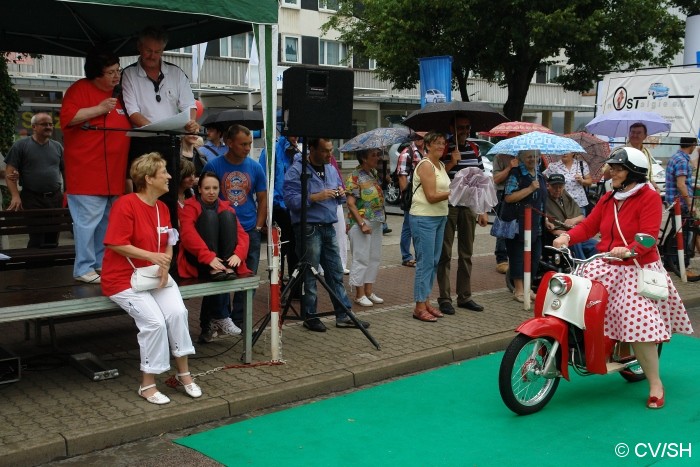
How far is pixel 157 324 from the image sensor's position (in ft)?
18.6

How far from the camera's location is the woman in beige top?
809 cm

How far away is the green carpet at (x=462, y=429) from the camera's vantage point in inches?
199

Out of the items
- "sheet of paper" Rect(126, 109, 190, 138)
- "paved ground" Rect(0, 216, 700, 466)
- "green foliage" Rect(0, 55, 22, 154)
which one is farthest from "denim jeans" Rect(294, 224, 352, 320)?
"green foliage" Rect(0, 55, 22, 154)

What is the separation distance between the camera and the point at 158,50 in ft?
22.1

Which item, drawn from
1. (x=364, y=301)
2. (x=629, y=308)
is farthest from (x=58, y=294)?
(x=629, y=308)

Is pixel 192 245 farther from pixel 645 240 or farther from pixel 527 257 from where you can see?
pixel 527 257

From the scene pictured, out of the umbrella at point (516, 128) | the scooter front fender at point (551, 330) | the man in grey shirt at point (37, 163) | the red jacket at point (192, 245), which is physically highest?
the umbrella at point (516, 128)

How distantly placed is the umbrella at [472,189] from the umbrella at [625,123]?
12.3 feet

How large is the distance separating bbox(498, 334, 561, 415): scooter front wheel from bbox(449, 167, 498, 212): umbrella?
310 centimetres

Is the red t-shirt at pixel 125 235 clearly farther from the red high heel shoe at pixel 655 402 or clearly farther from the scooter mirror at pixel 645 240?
the red high heel shoe at pixel 655 402

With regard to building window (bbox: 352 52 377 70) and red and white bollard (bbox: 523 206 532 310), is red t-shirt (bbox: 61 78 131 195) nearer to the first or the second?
red and white bollard (bbox: 523 206 532 310)

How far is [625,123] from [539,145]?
448cm

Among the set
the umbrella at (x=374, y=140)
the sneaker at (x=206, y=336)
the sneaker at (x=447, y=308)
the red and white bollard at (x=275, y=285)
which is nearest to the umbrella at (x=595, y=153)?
the umbrella at (x=374, y=140)

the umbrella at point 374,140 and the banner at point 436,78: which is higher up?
the banner at point 436,78
